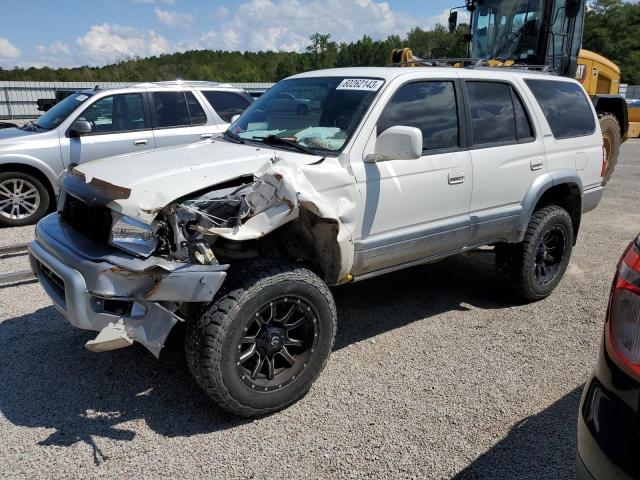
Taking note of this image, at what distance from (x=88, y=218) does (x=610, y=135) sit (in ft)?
32.3

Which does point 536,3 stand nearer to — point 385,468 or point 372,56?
point 385,468

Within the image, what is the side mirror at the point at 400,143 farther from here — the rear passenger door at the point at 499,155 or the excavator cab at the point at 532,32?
the excavator cab at the point at 532,32

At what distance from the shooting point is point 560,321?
4.45 m

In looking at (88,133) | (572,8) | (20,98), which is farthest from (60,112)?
(20,98)

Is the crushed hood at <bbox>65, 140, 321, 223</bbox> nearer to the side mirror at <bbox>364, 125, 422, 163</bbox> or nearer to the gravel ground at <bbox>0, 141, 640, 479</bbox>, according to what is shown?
the side mirror at <bbox>364, 125, 422, 163</bbox>

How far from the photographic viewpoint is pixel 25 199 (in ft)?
23.6

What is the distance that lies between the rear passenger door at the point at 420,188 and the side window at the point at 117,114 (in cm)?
488

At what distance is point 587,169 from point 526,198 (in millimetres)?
974

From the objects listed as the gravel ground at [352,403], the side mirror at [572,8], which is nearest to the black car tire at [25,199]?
the gravel ground at [352,403]

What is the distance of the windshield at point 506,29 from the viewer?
8.81 metres

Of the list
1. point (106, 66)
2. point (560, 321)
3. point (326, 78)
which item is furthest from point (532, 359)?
point (106, 66)

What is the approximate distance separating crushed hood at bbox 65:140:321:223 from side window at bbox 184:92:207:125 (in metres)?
4.20

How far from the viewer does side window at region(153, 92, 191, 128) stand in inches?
299

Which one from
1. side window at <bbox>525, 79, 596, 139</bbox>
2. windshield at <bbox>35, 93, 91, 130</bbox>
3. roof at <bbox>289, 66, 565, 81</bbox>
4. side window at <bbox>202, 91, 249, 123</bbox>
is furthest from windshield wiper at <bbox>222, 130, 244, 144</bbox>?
windshield at <bbox>35, 93, 91, 130</bbox>
